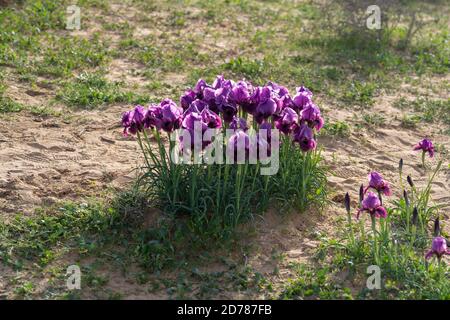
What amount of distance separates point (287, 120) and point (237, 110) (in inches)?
12.8

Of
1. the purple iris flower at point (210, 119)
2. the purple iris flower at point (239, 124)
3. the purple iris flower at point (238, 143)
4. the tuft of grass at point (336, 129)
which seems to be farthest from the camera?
the tuft of grass at point (336, 129)

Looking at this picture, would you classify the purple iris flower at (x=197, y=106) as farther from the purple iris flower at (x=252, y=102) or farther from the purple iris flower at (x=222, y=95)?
the purple iris flower at (x=252, y=102)

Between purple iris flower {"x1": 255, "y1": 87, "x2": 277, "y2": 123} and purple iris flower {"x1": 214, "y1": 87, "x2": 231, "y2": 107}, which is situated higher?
purple iris flower {"x1": 214, "y1": 87, "x2": 231, "y2": 107}

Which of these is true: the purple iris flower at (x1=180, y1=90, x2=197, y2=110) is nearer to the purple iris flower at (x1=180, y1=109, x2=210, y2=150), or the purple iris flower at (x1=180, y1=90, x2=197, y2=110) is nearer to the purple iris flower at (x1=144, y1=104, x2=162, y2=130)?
the purple iris flower at (x1=144, y1=104, x2=162, y2=130)

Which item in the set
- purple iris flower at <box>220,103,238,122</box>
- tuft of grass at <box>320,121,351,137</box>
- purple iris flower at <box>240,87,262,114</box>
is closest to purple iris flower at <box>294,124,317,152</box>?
purple iris flower at <box>240,87,262,114</box>

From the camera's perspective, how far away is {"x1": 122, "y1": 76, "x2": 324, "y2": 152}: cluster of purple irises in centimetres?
501

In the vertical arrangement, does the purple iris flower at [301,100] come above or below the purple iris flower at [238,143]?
above

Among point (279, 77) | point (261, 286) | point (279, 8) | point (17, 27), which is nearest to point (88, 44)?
point (17, 27)

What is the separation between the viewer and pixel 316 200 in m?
5.60

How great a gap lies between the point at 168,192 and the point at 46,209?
882 mm

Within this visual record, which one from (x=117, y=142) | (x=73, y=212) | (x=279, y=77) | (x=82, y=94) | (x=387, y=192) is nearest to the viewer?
(x=387, y=192)

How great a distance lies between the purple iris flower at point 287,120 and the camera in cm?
509

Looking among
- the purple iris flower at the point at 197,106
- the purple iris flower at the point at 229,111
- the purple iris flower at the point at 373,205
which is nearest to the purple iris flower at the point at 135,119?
the purple iris flower at the point at 197,106
